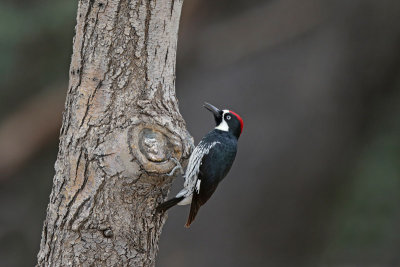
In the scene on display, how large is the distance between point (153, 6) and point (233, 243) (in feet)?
11.9

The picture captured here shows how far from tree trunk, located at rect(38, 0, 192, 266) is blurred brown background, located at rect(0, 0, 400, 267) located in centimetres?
288

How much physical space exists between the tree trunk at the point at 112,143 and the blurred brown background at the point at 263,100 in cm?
288

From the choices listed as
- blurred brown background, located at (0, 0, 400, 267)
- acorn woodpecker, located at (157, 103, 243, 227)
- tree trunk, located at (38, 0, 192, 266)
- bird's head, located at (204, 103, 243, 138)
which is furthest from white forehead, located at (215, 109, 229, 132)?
blurred brown background, located at (0, 0, 400, 267)

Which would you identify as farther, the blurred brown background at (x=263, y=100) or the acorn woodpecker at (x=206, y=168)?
the blurred brown background at (x=263, y=100)

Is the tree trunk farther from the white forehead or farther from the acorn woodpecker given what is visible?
the white forehead

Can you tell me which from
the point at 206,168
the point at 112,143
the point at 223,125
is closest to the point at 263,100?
the point at 223,125

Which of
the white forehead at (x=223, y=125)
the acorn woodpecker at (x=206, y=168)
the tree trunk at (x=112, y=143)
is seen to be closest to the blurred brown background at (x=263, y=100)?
the white forehead at (x=223, y=125)

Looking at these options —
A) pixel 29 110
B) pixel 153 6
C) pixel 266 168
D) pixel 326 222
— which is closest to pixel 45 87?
pixel 29 110

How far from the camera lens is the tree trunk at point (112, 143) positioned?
3.07 meters

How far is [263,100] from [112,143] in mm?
3353

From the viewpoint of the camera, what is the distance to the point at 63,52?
745 centimetres

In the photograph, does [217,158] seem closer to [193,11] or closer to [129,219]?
[129,219]

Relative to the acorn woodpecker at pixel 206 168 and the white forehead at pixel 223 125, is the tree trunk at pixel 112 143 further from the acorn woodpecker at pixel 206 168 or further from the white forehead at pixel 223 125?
the white forehead at pixel 223 125

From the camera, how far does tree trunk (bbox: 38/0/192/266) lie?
3.07 metres
